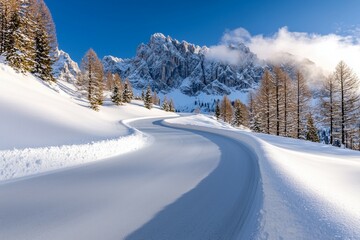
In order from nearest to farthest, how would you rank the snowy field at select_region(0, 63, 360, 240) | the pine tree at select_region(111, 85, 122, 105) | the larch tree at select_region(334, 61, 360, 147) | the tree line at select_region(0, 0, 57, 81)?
the snowy field at select_region(0, 63, 360, 240) → the tree line at select_region(0, 0, 57, 81) → the larch tree at select_region(334, 61, 360, 147) → the pine tree at select_region(111, 85, 122, 105)

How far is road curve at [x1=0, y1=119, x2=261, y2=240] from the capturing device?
379 centimetres

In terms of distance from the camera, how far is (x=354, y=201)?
4.59m

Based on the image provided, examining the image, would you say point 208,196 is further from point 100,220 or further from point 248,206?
point 100,220

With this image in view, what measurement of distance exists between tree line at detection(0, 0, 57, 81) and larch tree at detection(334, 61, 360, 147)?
123 ft

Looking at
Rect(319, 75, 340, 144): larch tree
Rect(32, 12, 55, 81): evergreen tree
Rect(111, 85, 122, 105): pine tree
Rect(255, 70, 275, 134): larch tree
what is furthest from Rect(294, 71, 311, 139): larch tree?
Rect(111, 85, 122, 105): pine tree

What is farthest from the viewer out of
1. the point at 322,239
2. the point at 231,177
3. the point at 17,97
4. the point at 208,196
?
the point at 17,97

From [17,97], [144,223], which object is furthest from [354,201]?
[17,97]

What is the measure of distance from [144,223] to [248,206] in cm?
209

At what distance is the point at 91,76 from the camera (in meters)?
39.5

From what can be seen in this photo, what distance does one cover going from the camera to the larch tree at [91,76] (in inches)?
1517

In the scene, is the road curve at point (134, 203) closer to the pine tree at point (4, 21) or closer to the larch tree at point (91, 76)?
the pine tree at point (4, 21)

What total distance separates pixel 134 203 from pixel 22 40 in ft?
98.1

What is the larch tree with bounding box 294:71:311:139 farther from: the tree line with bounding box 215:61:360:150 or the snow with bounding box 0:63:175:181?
the snow with bounding box 0:63:175:181

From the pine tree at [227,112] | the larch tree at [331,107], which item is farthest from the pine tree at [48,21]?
the pine tree at [227,112]
